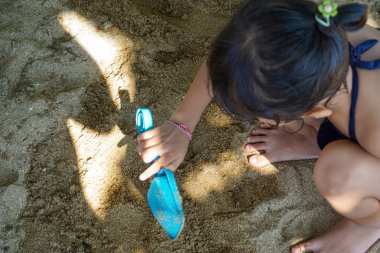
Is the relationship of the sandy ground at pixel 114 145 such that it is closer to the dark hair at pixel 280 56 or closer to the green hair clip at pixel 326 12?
the dark hair at pixel 280 56

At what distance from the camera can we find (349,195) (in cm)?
115

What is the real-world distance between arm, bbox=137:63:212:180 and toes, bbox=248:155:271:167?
24cm

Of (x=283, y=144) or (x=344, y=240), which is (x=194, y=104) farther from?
(x=344, y=240)

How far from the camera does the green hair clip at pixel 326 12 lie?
81 cm

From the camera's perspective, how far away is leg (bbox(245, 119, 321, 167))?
1412 millimetres

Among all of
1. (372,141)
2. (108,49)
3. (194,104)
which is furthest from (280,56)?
(108,49)

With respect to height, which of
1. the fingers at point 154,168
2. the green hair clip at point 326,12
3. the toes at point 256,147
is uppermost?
the green hair clip at point 326,12

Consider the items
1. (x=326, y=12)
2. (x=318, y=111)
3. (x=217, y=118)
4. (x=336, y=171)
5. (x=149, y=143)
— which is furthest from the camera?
(x=217, y=118)

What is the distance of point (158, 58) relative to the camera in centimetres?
158

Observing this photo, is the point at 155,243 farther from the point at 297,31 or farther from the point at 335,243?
the point at 297,31

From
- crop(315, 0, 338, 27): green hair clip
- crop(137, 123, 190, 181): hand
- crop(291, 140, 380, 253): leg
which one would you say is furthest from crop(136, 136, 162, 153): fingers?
crop(315, 0, 338, 27): green hair clip

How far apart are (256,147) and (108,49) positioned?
0.62m

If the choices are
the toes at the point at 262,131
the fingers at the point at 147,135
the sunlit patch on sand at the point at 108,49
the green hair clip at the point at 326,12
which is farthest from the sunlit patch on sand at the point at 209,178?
the green hair clip at the point at 326,12

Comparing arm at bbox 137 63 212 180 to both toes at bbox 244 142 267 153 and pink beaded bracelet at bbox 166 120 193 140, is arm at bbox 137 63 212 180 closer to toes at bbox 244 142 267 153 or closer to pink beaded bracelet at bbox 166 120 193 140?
pink beaded bracelet at bbox 166 120 193 140
